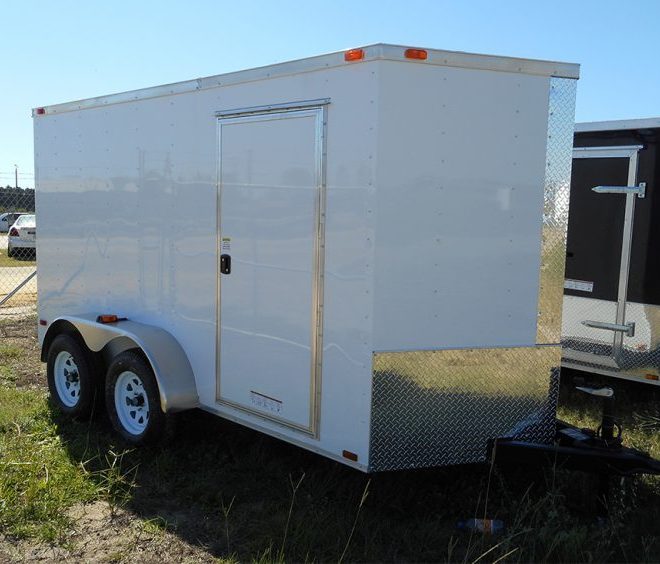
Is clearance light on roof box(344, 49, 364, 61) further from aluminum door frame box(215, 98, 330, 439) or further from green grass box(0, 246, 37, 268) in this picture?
green grass box(0, 246, 37, 268)

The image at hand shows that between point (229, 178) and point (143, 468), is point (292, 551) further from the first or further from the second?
point (229, 178)

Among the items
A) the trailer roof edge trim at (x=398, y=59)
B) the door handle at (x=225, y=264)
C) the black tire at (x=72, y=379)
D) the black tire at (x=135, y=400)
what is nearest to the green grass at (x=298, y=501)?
the black tire at (x=135, y=400)

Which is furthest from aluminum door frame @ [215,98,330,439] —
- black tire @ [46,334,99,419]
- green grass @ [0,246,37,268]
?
green grass @ [0,246,37,268]

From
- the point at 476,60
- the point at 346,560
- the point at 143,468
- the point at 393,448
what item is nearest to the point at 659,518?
the point at 393,448

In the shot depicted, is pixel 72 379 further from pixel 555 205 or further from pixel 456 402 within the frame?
pixel 555 205

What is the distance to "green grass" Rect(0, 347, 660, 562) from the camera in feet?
12.8

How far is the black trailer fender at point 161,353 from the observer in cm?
515

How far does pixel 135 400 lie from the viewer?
556 cm

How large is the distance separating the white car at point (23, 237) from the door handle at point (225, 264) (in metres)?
16.0

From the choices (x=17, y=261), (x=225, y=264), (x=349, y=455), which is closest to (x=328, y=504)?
(x=349, y=455)

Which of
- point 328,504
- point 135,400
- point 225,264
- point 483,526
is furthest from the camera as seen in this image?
point 135,400

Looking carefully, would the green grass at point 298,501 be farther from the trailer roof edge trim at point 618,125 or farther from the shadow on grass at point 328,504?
the trailer roof edge trim at point 618,125

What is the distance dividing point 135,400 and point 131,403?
2.7 inches

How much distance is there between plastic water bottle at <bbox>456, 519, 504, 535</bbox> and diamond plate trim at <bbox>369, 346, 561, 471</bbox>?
1.13ft
